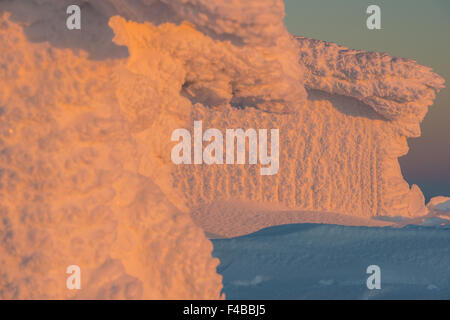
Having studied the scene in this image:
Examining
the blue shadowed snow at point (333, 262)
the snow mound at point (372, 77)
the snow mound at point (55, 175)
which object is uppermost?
the snow mound at point (372, 77)

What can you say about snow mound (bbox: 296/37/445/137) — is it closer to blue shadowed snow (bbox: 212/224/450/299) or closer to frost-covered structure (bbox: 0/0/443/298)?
blue shadowed snow (bbox: 212/224/450/299)

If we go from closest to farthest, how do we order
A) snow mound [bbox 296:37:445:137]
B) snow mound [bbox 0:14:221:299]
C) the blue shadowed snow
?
snow mound [bbox 0:14:221:299], the blue shadowed snow, snow mound [bbox 296:37:445:137]

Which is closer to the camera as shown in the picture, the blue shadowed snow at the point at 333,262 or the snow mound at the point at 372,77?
the blue shadowed snow at the point at 333,262

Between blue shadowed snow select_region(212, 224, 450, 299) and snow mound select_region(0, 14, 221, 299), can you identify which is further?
blue shadowed snow select_region(212, 224, 450, 299)

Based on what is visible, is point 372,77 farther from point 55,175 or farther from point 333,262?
point 55,175

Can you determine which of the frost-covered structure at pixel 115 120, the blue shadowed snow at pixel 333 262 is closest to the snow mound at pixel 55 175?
A: the frost-covered structure at pixel 115 120

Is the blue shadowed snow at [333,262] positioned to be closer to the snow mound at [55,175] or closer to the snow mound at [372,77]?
the snow mound at [55,175]

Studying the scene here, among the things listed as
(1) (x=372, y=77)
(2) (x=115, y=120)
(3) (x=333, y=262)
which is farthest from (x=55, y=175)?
(1) (x=372, y=77)

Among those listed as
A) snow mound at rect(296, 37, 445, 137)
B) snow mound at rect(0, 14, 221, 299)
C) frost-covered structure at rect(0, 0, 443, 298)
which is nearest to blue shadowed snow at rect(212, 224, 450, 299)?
frost-covered structure at rect(0, 0, 443, 298)

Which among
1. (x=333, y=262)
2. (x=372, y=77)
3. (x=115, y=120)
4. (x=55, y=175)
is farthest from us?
(x=372, y=77)
